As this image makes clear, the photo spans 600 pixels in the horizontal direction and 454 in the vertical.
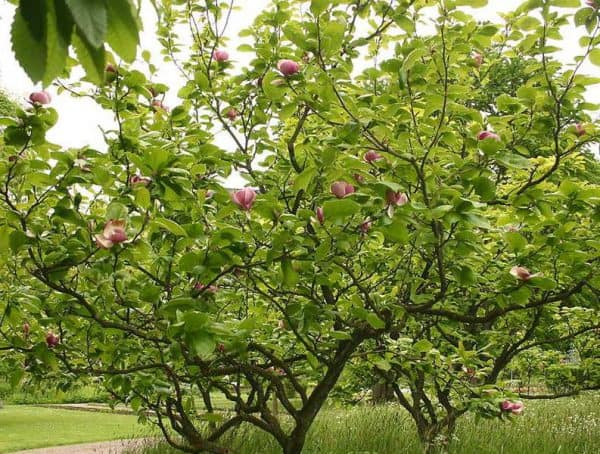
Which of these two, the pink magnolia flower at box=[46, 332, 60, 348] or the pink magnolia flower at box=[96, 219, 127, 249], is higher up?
the pink magnolia flower at box=[96, 219, 127, 249]

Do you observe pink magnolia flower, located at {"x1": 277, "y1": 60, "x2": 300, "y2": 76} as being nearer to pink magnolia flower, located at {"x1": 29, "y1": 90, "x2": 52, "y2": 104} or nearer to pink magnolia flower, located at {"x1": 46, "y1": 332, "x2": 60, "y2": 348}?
pink magnolia flower, located at {"x1": 29, "y1": 90, "x2": 52, "y2": 104}

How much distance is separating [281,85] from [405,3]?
78 cm

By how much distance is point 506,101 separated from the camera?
2.03 metres

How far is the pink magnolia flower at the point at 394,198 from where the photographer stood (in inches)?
65.2

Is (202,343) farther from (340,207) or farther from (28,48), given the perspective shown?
(28,48)

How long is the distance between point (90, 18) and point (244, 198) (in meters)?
1.41

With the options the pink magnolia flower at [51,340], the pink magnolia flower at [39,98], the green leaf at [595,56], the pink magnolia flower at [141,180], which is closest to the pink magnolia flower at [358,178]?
the pink magnolia flower at [141,180]

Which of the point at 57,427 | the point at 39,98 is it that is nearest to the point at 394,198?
the point at 39,98

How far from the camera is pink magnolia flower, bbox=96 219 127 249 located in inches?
64.9

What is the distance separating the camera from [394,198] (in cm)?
166

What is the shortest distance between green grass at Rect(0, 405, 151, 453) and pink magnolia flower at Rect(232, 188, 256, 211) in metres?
6.63

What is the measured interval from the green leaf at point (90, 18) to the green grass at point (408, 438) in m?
4.73

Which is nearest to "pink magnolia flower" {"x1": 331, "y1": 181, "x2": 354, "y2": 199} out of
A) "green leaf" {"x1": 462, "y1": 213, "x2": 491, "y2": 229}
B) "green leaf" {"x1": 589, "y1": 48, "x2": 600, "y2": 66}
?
"green leaf" {"x1": 462, "y1": 213, "x2": 491, "y2": 229}

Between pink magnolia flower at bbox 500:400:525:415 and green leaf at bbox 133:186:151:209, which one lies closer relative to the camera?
green leaf at bbox 133:186:151:209
